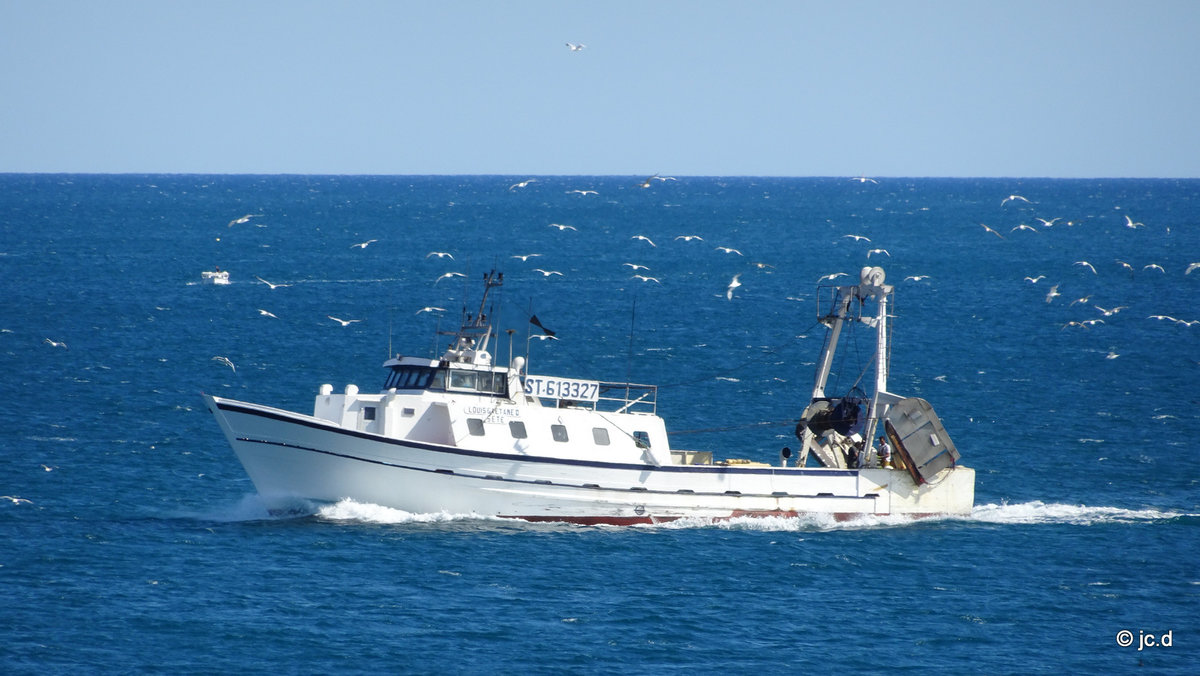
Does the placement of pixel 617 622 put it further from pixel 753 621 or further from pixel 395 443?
pixel 395 443

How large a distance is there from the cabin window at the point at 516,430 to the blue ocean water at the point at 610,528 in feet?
7.84

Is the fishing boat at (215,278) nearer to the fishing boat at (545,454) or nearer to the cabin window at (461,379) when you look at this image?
the fishing boat at (545,454)

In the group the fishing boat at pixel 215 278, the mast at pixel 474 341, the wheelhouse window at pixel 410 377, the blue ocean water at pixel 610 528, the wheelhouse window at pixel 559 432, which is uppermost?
the mast at pixel 474 341

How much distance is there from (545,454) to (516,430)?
3.31 feet

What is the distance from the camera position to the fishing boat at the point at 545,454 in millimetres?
35656

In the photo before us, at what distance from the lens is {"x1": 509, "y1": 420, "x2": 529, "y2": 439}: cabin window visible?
36938mm

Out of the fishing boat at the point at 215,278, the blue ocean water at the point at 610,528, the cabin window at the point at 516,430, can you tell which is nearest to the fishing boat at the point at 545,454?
the cabin window at the point at 516,430

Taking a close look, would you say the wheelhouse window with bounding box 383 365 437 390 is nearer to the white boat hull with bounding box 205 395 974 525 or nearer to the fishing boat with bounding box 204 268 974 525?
the fishing boat with bounding box 204 268 974 525

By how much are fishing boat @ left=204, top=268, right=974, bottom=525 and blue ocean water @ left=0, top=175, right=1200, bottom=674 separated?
29.2 inches

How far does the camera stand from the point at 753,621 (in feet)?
101

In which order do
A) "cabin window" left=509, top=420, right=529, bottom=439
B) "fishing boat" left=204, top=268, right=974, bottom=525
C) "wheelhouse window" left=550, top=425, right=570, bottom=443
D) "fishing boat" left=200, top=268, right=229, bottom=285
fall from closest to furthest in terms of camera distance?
"fishing boat" left=204, top=268, right=974, bottom=525, "cabin window" left=509, top=420, right=529, bottom=439, "wheelhouse window" left=550, top=425, right=570, bottom=443, "fishing boat" left=200, top=268, right=229, bottom=285

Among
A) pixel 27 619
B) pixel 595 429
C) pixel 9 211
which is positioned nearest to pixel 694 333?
pixel 595 429

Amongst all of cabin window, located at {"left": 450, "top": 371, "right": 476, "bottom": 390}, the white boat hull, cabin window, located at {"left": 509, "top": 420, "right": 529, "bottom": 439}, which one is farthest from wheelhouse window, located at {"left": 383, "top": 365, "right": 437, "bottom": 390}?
cabin window, located at {"left": 509, "top": 420, "right": 529, "bottom": 439}

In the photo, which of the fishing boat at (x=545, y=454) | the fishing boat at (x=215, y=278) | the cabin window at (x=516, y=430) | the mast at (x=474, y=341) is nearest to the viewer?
the fishing boat at (x=545, y=454)
